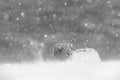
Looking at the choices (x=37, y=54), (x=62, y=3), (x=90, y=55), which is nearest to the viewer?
(x=90, y=55)

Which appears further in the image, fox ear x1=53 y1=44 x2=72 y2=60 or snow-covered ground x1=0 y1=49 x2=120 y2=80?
fox ear x1=53 y1=44 x2=72 y2=60

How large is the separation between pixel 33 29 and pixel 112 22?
2211mm

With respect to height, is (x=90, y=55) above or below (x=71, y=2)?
below

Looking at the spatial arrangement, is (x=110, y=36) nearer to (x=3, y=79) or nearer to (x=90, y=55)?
(x=90, y=55)

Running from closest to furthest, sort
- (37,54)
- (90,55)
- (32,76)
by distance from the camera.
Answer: (32,76)
(90,55)
(37,54)

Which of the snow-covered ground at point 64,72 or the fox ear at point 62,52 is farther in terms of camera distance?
the fox ear at point 62,52

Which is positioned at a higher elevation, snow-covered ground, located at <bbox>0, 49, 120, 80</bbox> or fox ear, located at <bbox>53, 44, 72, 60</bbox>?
fox ear, located at <bbox>53, 44, 72, 60</bbox>

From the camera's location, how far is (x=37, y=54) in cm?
624

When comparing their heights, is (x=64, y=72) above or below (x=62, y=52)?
below

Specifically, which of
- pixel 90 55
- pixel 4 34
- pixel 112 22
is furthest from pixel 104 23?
pixel 90 55

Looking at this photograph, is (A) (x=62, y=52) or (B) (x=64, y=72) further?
(A) (x=62, y=52)

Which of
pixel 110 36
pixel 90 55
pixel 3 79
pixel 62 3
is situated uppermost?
pixel 62 3

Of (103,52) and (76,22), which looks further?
(76,22)

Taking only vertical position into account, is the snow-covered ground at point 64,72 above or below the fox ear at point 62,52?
below
